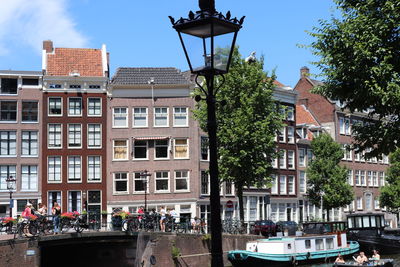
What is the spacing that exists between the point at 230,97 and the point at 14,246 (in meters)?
17.0

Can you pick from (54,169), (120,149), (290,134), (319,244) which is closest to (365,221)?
(319,244)

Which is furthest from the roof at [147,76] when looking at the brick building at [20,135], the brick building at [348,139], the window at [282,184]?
the brick building at [348,139]

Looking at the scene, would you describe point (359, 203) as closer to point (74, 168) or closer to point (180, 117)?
point (180, 117)

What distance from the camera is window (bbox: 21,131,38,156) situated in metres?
48.6

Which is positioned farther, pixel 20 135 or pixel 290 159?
pixel 290 159

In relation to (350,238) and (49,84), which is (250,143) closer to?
(350,238)

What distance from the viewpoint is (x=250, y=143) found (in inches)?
1555

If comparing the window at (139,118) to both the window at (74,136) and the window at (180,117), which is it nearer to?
the window at (180,117)

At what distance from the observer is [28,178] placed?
48.6m

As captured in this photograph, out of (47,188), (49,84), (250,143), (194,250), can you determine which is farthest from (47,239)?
(49,84)

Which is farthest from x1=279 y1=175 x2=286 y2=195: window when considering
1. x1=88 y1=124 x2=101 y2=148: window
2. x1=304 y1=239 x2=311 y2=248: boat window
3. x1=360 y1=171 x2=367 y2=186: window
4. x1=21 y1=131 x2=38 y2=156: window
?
x1=21 y1=131 x2=38 y2=156: window

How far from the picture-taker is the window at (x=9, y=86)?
1933 inches

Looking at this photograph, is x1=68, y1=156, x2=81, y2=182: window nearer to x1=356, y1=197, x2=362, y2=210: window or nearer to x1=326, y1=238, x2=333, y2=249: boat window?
x1=326, y1=238, x2=333, y2=249: boat window

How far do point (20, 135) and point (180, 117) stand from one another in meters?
12.7
